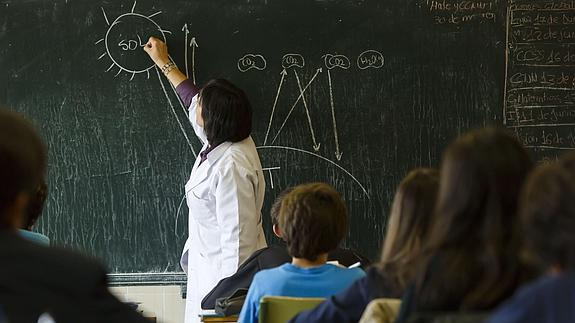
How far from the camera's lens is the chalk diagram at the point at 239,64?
4.52 m

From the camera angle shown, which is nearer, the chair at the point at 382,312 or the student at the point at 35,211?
the chair at the point at 382,312

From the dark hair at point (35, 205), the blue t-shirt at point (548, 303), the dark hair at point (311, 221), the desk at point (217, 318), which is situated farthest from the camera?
the desk at point (217, 318)

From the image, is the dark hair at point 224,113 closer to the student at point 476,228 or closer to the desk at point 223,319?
the desk at point 223,319

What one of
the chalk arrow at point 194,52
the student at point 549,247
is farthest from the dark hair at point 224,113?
the student at point 549,247

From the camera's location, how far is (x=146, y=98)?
180 inches

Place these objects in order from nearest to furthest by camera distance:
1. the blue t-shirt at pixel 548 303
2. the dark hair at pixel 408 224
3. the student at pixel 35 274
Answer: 1. the blue t-shirt at pixel 548 303
2. the student at pixel 35 274
3. the dark hair at pixel 408 224

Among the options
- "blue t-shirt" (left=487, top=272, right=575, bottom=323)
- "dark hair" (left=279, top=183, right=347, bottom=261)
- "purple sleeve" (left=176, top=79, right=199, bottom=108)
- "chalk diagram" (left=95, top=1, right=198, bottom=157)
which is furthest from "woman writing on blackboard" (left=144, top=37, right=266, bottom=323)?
"blue t-shirt" (left=487, top=272, right=575, bottom=323)

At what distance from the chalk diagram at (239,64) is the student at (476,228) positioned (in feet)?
9.07

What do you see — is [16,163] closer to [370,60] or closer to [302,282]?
[302,282]

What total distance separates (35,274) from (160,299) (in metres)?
3.17

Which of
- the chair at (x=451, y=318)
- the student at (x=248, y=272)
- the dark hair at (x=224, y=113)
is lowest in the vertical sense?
the student at (x=248, y=272)

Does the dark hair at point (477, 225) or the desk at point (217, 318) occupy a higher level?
the dark hair at point (477, 225)

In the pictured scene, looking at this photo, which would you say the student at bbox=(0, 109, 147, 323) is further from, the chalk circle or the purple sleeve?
the chalk circle

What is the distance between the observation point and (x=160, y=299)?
4656mm
